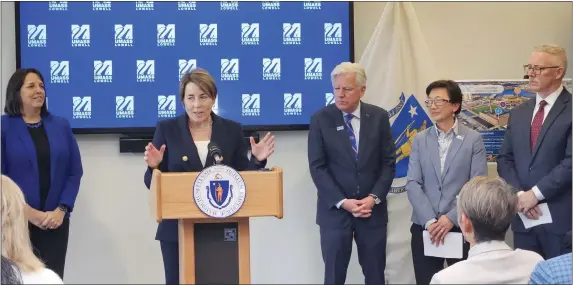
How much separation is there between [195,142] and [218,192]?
2.22 ft

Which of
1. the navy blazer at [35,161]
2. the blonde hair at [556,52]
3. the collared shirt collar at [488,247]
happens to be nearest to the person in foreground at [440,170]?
the blonde hair at [556,52]

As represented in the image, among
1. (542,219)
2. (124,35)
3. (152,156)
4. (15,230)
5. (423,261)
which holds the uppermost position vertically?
(124,35)

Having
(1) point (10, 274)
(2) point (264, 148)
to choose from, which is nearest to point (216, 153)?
(2) point (264, 148)

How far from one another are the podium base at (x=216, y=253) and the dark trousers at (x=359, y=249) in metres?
1.44

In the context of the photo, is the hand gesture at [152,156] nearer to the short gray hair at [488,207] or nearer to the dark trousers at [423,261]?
the short gray hair at [488,207]

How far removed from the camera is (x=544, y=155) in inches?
166

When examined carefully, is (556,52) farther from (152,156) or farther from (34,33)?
(34,33)

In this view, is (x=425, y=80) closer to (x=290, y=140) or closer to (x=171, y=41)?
(x=290, y=140)

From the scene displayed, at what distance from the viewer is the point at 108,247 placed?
538 cm

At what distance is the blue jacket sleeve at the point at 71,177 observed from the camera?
13.8ft

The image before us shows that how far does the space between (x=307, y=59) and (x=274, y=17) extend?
0.38 metres

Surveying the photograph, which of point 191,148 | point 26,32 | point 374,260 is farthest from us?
point 26,32

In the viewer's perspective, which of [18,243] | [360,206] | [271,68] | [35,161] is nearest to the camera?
[18,243]

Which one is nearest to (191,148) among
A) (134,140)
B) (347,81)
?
(347,81)
